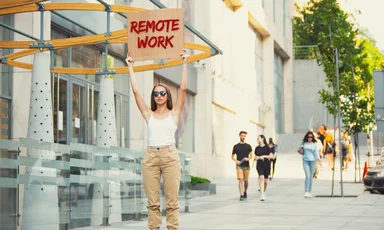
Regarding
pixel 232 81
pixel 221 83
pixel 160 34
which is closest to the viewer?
pixel 160 34

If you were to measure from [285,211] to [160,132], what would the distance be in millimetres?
10446

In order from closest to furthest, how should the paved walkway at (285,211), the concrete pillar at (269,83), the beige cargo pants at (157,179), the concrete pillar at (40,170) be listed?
the beige cargo pants at (157,179) < the concrete pillar at (40,170) < the paved walkway at (285,211) < the concrete pillar at (269,83)

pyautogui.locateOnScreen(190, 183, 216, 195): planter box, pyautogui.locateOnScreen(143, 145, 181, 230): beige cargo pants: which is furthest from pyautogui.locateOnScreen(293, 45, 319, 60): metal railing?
pyautogui.locateOnScreen(143, 145, 181, 230): beige cargo pants

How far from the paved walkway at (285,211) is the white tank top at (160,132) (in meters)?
5.56

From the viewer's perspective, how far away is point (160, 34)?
32.4 feet

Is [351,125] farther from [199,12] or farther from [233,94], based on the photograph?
[233,94]

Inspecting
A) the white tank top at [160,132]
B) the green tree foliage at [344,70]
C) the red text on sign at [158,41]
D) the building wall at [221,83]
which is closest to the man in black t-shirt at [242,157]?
the building wall at [221,83]

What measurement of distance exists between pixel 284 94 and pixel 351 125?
33.2 m

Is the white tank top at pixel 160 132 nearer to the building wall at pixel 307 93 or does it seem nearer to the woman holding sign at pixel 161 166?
the woman holding sign at pixel 161 166

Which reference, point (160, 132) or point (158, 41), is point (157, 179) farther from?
point (158, 41)

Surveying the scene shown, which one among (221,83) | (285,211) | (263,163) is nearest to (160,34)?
(285,211)

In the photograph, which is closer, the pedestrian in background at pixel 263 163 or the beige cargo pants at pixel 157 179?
the beige cargo pants at pixel 157 179

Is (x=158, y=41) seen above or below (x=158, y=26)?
below

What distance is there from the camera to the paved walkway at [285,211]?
15.2 m
